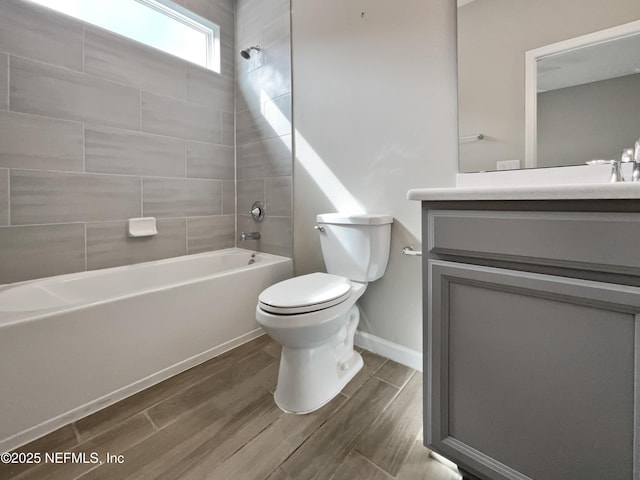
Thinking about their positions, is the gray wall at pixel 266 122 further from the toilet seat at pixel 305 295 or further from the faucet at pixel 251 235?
the toilet seat at pixel 305 295

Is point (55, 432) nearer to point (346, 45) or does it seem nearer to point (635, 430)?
point (635, 430)

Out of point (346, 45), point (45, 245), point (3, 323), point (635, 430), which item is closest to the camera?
point (635, 430)

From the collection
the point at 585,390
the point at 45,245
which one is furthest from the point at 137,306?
the point at 585,390

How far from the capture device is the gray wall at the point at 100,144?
1.49 m

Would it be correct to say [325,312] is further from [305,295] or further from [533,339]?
[533,339]

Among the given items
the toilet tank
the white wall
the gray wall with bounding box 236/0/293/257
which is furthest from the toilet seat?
the gray wall with bounding box 236/0/293/257

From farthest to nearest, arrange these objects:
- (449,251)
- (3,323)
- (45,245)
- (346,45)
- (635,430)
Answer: (346,45) → (45,245) → (3,323) → (449,251) → (635,430)

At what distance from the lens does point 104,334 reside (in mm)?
1227

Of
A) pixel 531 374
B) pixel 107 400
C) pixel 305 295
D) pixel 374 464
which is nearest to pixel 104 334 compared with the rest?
pixel 107 400

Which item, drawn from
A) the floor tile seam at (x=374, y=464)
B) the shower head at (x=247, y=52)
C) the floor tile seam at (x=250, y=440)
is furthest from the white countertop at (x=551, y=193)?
the shower head at (x=247, y=52)

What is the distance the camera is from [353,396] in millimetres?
1311

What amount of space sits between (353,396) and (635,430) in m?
0.92

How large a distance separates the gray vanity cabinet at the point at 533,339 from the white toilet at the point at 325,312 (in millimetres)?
457

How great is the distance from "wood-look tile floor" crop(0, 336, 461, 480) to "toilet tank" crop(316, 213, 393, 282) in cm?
54
